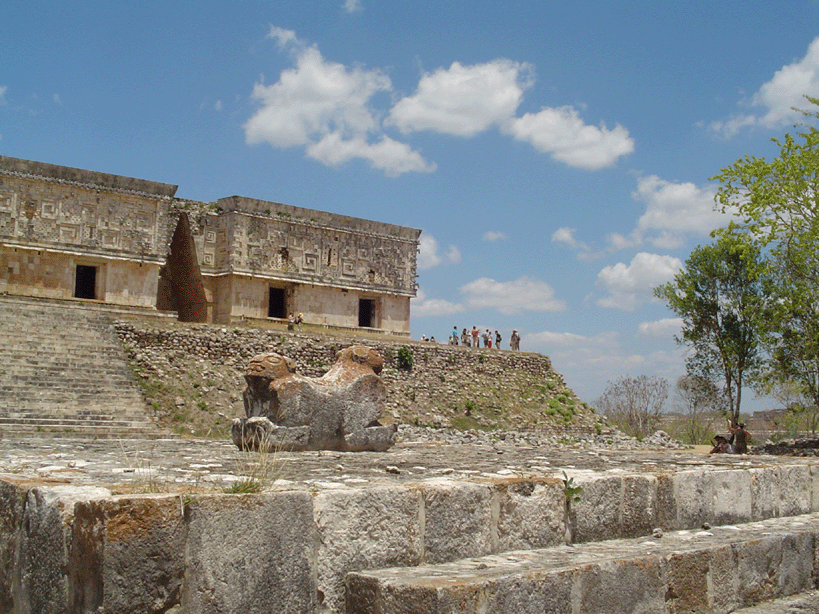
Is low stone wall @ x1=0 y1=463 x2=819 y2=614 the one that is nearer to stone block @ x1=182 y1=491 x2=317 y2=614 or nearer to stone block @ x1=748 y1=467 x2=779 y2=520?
stone block @ x1=182 y1=491 x2=317 y2=614

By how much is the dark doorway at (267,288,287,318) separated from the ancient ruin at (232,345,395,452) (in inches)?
803

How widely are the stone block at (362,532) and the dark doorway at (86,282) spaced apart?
22.8 m

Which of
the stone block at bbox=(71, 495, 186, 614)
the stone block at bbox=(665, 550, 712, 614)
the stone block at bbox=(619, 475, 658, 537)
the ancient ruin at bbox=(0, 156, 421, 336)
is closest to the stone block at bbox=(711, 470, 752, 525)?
the stone block at bbox=(619, 475, 658, 537)

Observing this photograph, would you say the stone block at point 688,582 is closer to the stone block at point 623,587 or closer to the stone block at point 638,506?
the stone block at point 623,587

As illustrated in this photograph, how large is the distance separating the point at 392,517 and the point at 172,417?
15135 mm

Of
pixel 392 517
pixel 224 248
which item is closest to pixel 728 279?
pixel 224 248

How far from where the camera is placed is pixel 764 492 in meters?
5.91

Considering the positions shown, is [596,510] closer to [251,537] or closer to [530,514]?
[530,514]

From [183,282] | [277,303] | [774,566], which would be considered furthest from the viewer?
[277,303]

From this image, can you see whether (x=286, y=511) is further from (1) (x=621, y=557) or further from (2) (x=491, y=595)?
(1) (x=621, y=557)

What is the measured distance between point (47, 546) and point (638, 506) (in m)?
3.38

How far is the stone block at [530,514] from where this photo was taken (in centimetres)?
429

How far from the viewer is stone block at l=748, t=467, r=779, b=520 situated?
580 centimetres

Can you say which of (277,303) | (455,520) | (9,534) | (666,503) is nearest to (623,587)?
(455,520)
